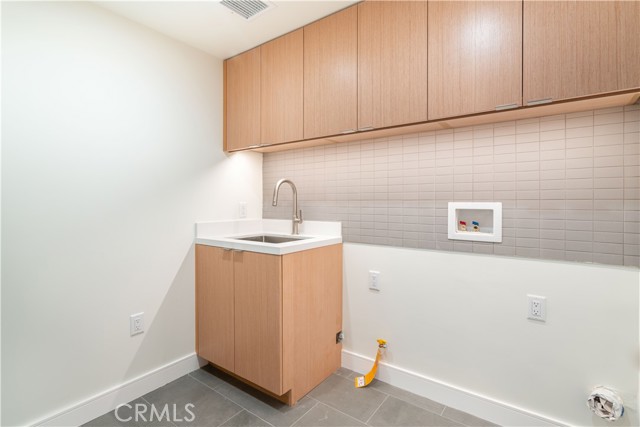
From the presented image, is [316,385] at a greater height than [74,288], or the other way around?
[74,288]

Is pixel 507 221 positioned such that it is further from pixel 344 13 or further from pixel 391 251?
pixel 344 13

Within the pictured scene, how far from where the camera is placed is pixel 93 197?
168 centimetres

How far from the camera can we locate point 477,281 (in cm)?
164

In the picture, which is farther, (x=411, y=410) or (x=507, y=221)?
(x=411, y=410)

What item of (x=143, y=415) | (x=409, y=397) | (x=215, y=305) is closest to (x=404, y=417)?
(x=409, y=397)

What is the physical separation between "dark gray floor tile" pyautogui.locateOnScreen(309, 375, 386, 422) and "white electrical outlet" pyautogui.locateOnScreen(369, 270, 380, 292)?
590mm

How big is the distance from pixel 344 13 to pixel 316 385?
7.12 feet

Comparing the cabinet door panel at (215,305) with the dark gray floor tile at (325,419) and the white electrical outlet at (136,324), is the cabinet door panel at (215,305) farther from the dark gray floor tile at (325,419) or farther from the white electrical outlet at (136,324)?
the dark gray floor tile at (325,419)

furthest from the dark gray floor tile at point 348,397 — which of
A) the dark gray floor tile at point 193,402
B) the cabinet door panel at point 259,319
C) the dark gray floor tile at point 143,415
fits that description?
the dark gray floor tile at point 143,415

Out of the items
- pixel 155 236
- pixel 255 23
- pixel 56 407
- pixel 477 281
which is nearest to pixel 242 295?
pixel 155 236

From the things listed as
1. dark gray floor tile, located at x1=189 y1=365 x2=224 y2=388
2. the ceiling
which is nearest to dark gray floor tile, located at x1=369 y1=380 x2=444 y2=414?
dark gray floor tile, located at x1=189 y1=365 x2=224 y2=388

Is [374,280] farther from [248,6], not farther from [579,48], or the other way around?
[248,6]

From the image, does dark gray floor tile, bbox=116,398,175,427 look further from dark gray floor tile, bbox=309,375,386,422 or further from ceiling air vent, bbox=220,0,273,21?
ceiling air vent, bbox=220,0,273,21

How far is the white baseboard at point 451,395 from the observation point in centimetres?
151
